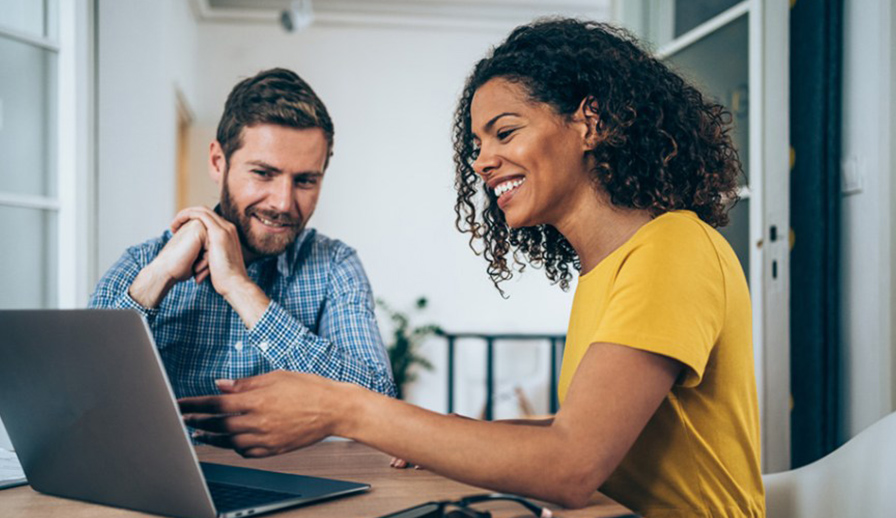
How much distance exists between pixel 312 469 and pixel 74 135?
1.82 meters

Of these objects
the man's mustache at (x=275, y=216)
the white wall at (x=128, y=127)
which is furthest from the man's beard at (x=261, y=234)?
the white wall at (x=128, y=127)

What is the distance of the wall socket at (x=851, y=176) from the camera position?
1830 mm

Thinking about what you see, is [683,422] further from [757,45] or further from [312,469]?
[757,45]

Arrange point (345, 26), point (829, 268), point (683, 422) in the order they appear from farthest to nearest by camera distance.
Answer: point (345, 26) → point (829, 268) → point (683, 422)

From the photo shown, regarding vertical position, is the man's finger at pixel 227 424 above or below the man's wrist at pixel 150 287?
below

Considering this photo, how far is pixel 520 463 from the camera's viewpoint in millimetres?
819

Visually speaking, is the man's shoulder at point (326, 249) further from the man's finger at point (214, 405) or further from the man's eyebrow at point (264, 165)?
the man's finger at point (214, 405)

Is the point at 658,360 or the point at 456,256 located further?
the point at 456,256

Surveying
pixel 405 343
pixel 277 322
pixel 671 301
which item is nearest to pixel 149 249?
pixel 277 322

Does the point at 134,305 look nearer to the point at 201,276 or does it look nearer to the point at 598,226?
the point at 201,276

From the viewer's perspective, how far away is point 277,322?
142 centimetres

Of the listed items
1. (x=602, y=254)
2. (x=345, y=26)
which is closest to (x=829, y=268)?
(x=602, y=254)

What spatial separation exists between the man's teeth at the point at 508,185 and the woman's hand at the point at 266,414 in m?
0.50

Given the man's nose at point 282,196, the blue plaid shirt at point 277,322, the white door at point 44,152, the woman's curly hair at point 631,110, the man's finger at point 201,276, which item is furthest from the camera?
the white door at point 44,152
